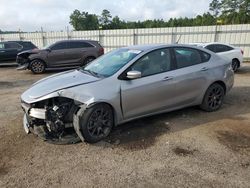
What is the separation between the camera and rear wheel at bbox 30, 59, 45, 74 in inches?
479

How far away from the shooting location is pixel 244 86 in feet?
27.3

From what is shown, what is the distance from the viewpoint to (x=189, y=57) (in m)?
5.27

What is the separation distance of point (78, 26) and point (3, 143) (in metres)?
66.6

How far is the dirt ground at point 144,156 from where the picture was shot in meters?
3.19

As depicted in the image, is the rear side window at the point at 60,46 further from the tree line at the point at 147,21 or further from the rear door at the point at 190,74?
the tree line at the point at 147,21

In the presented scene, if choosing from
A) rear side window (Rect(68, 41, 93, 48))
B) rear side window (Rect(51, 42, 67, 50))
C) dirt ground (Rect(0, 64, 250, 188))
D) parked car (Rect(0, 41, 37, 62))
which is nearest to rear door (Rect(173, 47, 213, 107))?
dirt ground (Rect(0, 64, 250, 188))

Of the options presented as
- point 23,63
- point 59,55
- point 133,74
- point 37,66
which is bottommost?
point 37,66

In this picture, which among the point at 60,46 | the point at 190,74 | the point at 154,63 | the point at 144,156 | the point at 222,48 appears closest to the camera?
the point at 144,156

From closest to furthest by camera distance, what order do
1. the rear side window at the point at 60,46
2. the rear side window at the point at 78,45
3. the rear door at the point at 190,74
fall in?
the rear door at the point at 190,74 → the rear side window at the point at 60,46 → the rear side window at the point at 78,45

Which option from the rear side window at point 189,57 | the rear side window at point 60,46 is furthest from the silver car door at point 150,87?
the rear side window at point 60,46

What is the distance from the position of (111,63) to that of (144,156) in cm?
198

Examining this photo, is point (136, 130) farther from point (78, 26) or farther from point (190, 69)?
point (78, 26)

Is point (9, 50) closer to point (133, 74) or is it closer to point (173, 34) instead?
point (173, 34)

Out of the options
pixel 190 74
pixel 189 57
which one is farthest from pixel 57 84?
pixel 189 57
